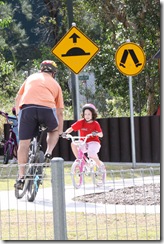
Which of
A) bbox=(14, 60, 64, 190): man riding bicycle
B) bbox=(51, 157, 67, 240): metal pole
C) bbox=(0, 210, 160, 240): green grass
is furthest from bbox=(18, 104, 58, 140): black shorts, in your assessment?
bbox=(51, 157, 67, 240): metal pole

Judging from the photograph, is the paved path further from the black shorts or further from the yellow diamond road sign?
the yellow diamond road sign

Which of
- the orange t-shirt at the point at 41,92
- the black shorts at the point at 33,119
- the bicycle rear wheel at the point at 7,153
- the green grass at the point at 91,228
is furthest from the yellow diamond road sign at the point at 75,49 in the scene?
the green grass at the point at 91,228

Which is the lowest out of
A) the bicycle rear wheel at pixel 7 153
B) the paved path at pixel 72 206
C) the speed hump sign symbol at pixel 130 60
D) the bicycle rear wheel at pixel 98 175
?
the paved path at pixel 72 206

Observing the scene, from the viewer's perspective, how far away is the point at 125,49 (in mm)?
18141

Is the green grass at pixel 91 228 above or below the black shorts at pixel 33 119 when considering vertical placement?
below

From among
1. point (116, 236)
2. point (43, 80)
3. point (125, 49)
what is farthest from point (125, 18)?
point (116, 236)

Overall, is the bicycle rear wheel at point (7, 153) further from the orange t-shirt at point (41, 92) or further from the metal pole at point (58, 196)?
the metal pole at point (58, 196)

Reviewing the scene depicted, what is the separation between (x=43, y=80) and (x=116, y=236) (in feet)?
14.3

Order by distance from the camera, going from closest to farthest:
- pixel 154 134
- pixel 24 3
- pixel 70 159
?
1. pixel 154 134
2. pixel 70 159
3. pixel 24 3

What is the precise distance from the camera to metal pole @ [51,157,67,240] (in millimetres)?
7336

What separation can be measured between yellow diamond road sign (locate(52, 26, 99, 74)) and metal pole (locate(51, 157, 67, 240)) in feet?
33.4

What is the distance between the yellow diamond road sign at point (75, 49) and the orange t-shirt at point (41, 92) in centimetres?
502

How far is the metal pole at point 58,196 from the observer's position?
7.34 m

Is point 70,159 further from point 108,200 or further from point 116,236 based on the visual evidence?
point 116,236
